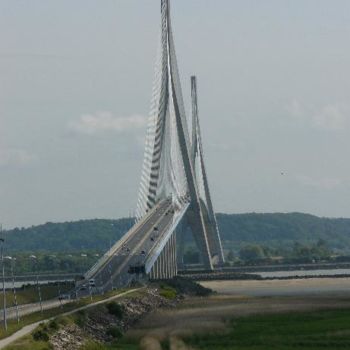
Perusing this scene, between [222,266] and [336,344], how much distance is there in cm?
12135

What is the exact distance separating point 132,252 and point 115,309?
5001 cm

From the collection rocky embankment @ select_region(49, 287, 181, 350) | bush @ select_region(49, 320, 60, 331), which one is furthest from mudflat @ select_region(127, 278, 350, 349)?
bush @ select_region(49, 320, 60, 331)

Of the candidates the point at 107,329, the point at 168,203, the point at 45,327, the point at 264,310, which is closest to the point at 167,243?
the point at 168,203

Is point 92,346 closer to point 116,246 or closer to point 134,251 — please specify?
point 134,251

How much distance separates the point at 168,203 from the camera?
156000 millimetres

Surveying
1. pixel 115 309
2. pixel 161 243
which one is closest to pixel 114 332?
pixel 115 309

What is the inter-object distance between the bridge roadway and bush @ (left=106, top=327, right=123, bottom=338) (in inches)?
1254

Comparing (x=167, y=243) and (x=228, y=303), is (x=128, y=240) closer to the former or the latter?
(x=167, y=243)

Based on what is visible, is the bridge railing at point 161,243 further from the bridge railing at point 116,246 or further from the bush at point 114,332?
the bush at point 114,332

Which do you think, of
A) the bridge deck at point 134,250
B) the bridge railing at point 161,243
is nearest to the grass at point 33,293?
the bridge deck at point 134,250

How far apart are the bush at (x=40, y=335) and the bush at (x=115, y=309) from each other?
21.8 meters

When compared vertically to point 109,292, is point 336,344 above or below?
below

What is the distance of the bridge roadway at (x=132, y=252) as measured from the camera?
118m

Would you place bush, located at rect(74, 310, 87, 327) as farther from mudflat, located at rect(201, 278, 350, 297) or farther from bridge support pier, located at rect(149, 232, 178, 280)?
bridge support pier, located at rect(149, 232, 178, 280)
